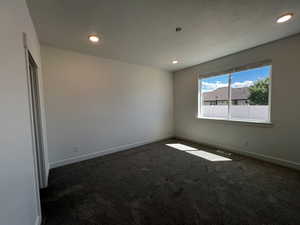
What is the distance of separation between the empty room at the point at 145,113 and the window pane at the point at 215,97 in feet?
0.11

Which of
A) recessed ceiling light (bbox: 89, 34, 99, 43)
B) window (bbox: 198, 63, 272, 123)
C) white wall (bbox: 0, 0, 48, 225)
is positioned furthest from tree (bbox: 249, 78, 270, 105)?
white wall (bbox: 0, 0, 48, 225)

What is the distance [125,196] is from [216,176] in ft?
5.42

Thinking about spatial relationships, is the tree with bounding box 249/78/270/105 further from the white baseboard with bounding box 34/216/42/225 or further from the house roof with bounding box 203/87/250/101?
the white baseboard with bounding box 34/216/42/225

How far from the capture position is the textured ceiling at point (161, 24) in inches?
66.1

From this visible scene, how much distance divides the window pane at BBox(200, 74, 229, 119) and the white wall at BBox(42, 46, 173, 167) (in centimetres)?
146

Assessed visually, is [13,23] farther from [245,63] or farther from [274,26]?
[245,63]

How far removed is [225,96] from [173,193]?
9.73 feet

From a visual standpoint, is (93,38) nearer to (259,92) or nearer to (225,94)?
(225,94)

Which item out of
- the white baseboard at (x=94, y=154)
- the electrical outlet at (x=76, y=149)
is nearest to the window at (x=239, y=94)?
the white baseboard at (x=94, y=154)

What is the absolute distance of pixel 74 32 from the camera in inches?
87.7

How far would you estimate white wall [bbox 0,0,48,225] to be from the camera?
36.1 inches

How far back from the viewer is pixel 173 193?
1.99 meters

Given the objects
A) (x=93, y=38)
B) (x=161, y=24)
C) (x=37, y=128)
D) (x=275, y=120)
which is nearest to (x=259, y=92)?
(x=275, y=120)

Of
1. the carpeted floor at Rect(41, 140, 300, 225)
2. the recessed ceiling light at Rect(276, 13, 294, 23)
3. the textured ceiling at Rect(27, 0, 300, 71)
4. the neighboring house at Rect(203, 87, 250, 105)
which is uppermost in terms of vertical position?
the textured ceiling at Rect(27, 0, 300, 71)
